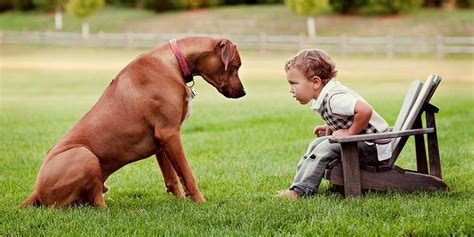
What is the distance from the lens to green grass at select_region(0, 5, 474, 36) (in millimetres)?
47469

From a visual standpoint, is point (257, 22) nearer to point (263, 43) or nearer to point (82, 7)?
point (263, 43)

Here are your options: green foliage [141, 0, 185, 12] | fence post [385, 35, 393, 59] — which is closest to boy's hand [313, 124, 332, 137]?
fence post [385, 35, 393, 59]

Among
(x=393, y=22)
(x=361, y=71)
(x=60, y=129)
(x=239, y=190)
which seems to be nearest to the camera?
(x=239, y=190)

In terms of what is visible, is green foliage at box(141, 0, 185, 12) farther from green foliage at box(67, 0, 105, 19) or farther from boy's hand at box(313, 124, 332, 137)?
boy's hand at box(313, 124, 332, 137)

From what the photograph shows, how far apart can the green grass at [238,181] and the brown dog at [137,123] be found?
7.8 inches

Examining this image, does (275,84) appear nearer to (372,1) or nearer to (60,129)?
(60,129)

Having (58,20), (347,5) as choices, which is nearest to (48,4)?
(58,20)

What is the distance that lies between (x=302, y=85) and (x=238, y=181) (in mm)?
1438

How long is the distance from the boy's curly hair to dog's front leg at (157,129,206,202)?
112 centimetres

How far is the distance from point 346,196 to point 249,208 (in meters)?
0.84

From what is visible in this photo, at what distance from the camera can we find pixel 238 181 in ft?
23.4

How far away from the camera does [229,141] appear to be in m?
10.1

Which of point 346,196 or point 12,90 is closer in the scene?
point 346,196

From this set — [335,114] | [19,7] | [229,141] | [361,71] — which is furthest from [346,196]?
[19,7]
